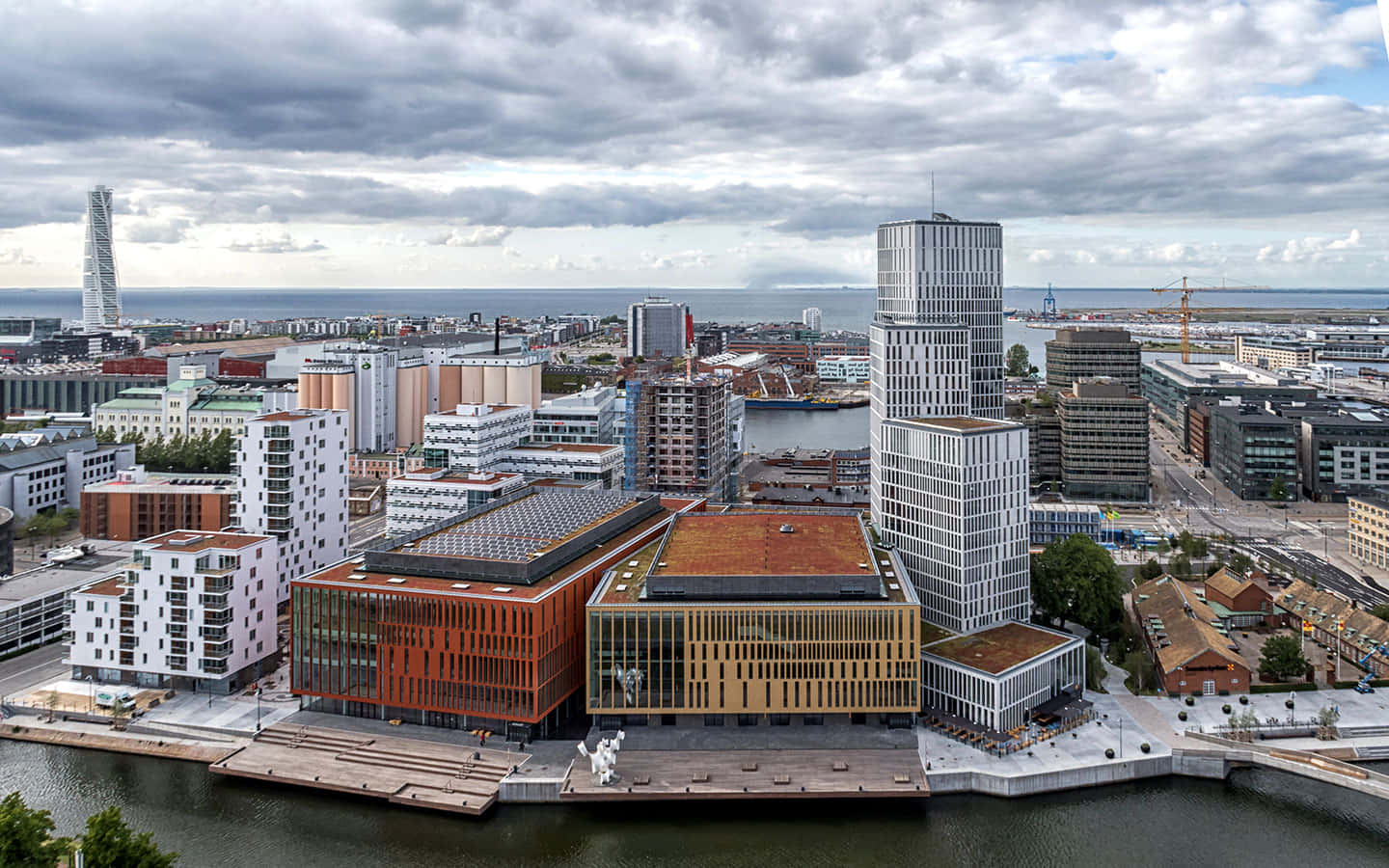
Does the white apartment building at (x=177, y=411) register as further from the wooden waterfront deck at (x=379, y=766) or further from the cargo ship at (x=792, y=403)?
the cargo ship at (x=792, y=403)

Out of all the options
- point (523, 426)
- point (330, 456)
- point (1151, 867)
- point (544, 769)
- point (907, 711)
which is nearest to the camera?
point (1151, 867)

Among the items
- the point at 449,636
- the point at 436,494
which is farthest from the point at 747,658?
the point at 436,494

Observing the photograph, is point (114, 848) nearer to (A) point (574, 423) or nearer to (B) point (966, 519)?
(B) point (966, 519)

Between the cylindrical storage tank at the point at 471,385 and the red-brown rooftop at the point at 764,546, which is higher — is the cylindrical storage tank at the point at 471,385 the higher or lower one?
the higher one

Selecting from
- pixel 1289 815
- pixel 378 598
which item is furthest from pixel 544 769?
pixel 1289 815

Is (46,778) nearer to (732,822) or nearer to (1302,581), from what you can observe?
(732,822)

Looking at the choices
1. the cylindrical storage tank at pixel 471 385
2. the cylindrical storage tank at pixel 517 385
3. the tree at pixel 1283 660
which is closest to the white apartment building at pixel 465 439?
the cylindrical storage tank at pixel 517 385
